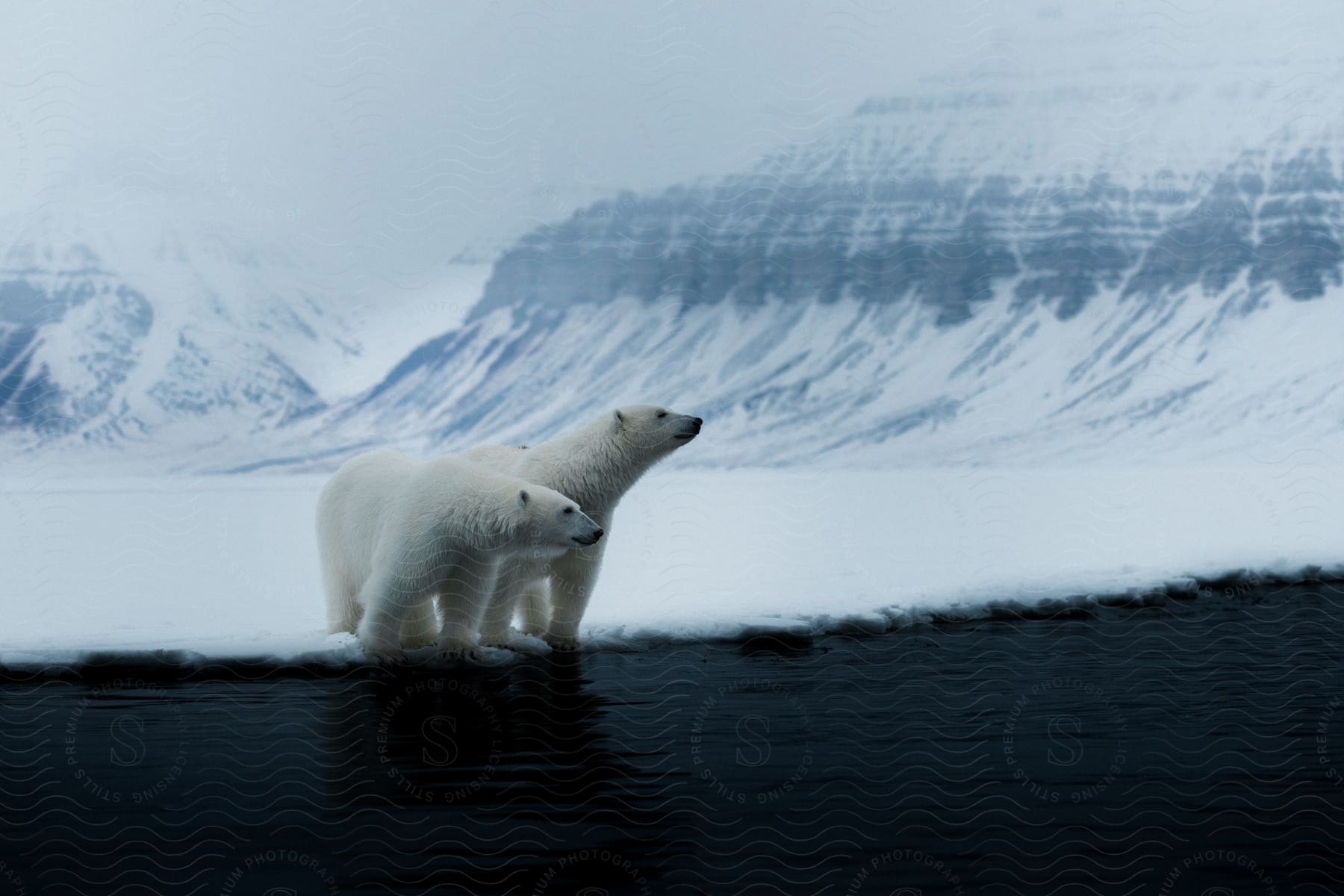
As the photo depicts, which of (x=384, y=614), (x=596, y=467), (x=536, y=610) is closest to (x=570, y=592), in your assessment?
(x=536, y=610)

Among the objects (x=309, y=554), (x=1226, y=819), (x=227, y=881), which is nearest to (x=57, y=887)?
(x=227, y=881)

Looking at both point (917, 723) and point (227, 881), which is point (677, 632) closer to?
point (917, 723)

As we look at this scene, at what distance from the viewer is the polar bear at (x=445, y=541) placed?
181 inches

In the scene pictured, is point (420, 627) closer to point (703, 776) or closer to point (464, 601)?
point (464, 601)

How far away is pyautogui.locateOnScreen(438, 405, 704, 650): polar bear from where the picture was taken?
5000mm

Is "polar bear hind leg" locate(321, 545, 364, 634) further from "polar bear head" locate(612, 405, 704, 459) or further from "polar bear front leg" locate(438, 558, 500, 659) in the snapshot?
"polar bear head" locate(612, 405, 704, 459)

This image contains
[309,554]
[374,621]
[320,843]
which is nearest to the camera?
[320,843]

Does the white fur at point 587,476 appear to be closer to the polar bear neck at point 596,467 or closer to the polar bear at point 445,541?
the polar bear neck at point 596,467

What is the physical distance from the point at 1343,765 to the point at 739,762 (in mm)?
1843

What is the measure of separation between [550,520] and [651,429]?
0.69 m

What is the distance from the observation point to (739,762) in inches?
142

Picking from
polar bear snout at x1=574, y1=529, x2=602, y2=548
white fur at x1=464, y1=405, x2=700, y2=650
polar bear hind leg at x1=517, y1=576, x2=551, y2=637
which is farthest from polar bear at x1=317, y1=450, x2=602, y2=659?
polar bear hind leg at x1=517, y1=576, x2=551, y2=637

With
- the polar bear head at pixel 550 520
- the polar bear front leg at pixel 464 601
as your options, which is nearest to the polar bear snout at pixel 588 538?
the polar bear head at pixel 550 520

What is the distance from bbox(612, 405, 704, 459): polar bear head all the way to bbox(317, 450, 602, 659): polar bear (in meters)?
0.46
